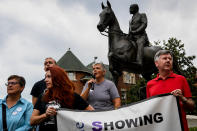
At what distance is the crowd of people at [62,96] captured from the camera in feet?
10.7

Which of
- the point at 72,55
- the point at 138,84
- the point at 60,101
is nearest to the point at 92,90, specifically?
the point at 60,101

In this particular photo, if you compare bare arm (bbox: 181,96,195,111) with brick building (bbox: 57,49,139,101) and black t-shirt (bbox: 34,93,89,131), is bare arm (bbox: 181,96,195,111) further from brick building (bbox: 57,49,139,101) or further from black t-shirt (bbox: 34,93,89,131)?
brick building (bbox: 57,49,139,101)

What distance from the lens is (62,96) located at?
10.7 feet

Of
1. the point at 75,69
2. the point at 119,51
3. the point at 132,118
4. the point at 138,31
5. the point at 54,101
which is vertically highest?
the point at 75,69

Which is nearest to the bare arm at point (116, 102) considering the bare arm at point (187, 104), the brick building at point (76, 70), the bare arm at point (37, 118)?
the bare arm at point (187, 104)

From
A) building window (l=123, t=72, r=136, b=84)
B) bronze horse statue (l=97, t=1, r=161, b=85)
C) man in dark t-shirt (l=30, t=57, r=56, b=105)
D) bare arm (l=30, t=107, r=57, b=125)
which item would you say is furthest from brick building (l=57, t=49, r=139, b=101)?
bare arm (l=30, t=107, r=57, b=125)

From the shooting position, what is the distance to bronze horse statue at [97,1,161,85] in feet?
26.1

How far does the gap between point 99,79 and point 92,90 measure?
0.25 meters

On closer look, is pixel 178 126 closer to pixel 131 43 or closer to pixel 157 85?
pixel 157 85

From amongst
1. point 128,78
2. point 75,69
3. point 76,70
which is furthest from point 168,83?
point 128,78

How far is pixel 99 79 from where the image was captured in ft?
15.1

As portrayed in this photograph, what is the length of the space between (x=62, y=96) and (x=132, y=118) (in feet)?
2.99

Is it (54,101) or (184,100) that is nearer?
(184,100)

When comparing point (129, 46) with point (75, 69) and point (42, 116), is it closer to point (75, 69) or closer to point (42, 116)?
point (42, 116)
